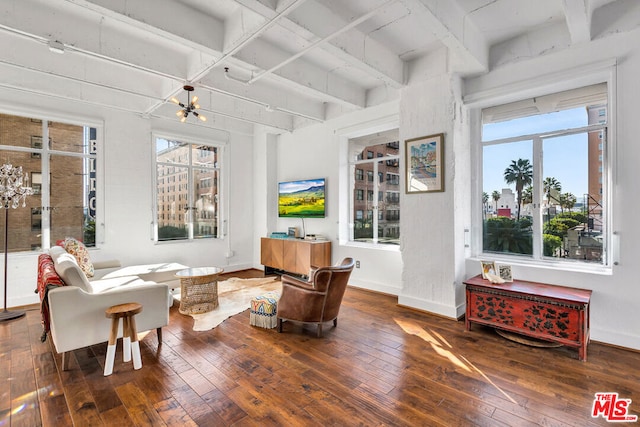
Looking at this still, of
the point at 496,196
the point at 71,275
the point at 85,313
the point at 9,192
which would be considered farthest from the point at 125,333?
the point at 496,196

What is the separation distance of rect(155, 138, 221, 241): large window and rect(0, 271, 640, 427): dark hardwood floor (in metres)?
2.74

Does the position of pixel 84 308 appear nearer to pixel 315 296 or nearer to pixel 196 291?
pixel 196 291

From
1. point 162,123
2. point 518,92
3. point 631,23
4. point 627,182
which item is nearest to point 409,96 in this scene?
point 518,92

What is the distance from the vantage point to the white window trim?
3.06 m

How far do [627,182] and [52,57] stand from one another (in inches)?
258

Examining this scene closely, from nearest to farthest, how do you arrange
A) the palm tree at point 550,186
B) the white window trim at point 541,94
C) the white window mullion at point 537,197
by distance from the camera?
the white window trim at point 541,94 → the palm tree at point 550,186 → the white window mullion at point 537,197

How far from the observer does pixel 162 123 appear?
571cm

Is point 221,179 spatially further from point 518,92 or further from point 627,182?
point 627,182

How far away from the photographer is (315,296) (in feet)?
10.8

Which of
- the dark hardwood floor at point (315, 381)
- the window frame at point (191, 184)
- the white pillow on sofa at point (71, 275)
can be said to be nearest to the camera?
the dark hardwood floor at point (315, 381)

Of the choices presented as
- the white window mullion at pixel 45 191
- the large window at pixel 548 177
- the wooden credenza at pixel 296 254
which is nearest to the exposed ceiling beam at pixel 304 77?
the large window at pixel 548 177

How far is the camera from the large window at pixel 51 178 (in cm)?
443

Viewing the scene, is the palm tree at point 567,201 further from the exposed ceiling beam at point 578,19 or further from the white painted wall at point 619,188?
the exposed ceiling beam at point 578,19

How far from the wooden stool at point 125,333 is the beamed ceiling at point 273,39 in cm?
255
